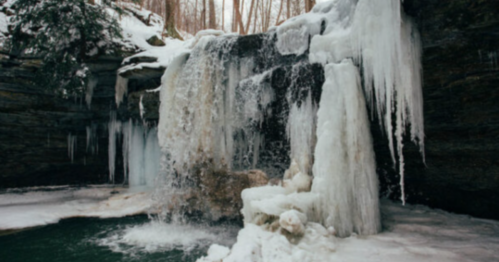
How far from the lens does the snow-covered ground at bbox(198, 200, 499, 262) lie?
3549 mm

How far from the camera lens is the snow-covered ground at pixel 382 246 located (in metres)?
3.55

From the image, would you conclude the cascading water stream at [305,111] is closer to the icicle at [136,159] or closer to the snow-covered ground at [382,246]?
the snow-covered ground at [382,246]

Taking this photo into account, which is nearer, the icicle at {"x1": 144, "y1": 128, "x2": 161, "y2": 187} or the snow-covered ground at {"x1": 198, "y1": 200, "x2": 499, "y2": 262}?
the snow-covered ground at {"x1": 198, "y1": 200, "x2": 499, "y2": 262}

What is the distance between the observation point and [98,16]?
10.7 metres

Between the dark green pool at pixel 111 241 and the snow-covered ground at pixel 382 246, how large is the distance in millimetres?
1914

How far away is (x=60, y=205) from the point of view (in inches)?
395

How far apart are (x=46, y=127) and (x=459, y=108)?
1424 cm

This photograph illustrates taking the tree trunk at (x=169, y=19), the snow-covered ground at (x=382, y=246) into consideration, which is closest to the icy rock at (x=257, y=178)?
the snow-covered ground at (x=382, y=246)

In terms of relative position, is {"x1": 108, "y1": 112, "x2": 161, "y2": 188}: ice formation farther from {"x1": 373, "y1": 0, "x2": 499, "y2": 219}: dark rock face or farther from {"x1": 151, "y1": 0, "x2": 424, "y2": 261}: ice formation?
{"x1": 373, "y1": 0, "x2": 499, "y2": 219}: dark rock face

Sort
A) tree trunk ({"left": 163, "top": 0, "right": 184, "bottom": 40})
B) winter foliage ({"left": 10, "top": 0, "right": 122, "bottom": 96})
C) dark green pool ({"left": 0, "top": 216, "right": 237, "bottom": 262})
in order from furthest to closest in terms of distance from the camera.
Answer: tree trunk ({"left": 163, "top": 0, "right": 184, "bottom": 40}), winter foliage ({"left": 10, "top": 0, "right": 122, "bottom": 96}), dark green pool ({"left": 0, "top": 216, "right": 237, "bottom": 262})

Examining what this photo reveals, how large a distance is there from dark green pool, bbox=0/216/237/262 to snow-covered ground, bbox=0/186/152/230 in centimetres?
76

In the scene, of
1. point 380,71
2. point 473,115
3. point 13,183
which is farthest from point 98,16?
point 473,115

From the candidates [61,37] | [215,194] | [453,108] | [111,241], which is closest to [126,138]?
[61,37]

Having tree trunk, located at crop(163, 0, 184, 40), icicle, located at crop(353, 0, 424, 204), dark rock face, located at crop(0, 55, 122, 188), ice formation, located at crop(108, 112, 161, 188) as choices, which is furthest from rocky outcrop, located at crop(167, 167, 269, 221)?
tree trunk, located at crop(163, 0, 184, 40)
